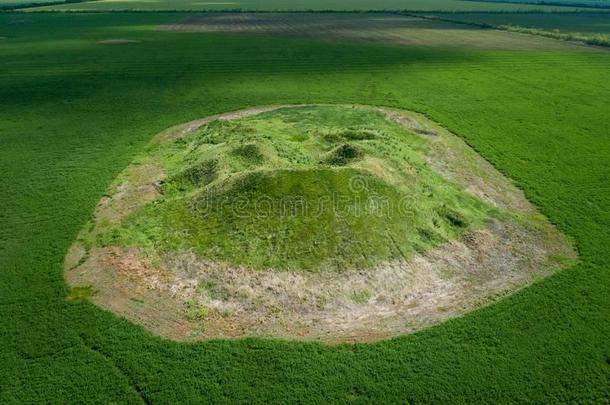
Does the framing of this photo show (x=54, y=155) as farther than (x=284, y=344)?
Yes

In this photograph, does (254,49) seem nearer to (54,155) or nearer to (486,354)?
(54,155)

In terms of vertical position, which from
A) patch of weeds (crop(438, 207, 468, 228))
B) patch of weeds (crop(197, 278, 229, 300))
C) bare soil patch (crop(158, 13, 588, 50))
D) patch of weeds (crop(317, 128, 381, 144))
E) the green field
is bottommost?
patch of weeds (crop(197, 278, 229, 300))

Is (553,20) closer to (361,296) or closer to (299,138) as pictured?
(299,138)

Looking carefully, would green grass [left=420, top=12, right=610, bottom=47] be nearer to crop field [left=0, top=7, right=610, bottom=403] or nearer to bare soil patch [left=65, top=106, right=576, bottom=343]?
crop field [left=0, top=7, right=610, bottom=403]

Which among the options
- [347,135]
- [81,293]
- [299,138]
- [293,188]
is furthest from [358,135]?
[81,293]

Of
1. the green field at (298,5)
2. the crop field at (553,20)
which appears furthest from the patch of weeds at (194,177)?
the green field at (298,5)

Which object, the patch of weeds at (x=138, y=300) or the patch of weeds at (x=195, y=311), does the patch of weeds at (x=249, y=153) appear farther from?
the patch of weeds at (x=138, y=300)

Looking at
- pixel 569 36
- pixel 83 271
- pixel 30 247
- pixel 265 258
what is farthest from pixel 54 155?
pixel 569 36

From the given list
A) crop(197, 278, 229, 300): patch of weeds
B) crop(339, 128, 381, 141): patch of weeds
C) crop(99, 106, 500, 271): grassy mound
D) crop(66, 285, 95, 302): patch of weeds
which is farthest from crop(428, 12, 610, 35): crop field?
crop(66, 285, 95, 302): patch of weeds
